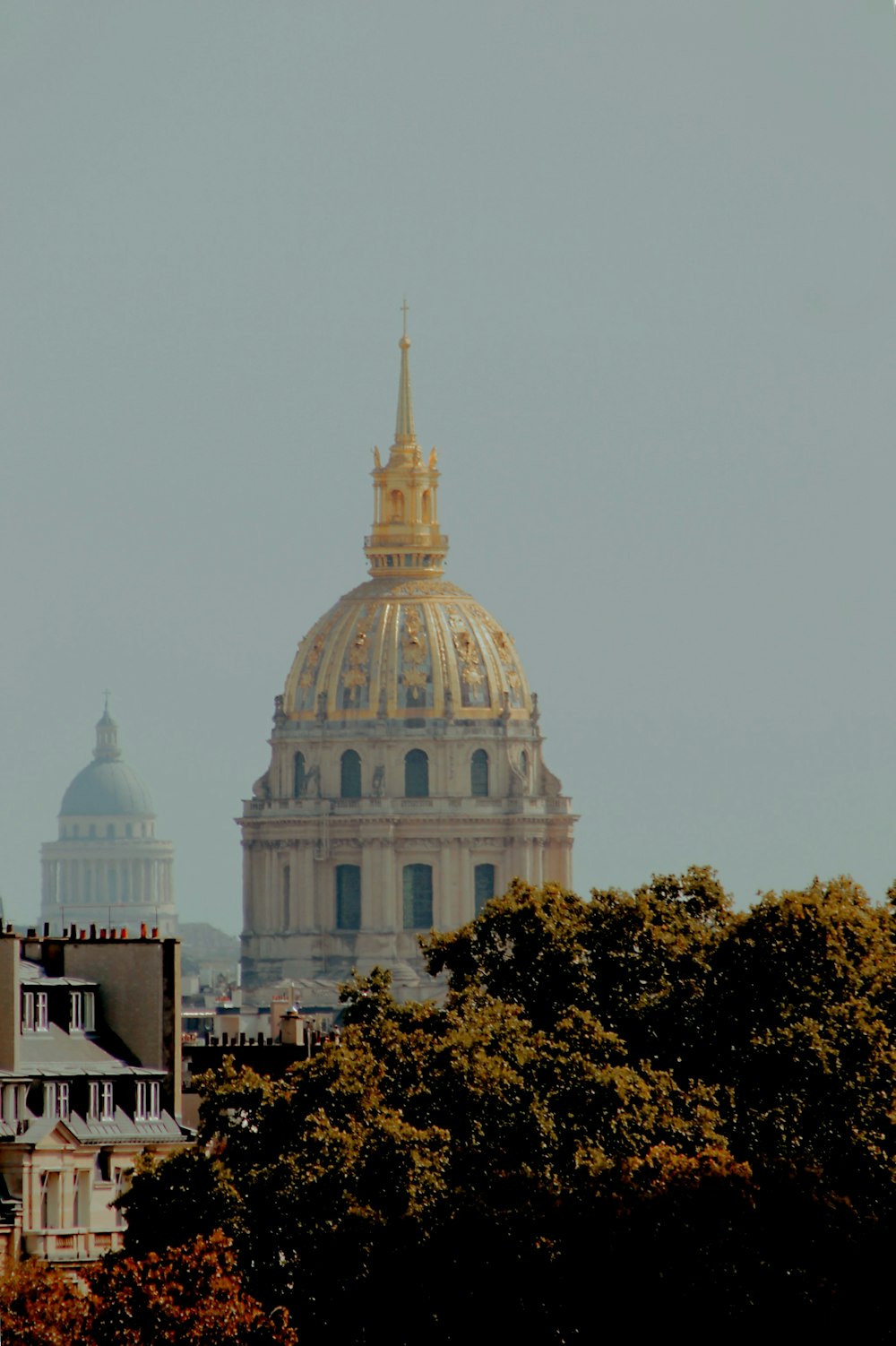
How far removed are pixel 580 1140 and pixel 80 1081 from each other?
8907 mm

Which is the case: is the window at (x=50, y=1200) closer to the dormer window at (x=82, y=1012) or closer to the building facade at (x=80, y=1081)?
the building facade at (x=80, y=1081)

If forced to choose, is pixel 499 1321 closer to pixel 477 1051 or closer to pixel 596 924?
pixel 477 1051

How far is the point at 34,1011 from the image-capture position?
280 feet

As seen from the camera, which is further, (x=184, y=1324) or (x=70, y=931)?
(x=70, y=931)

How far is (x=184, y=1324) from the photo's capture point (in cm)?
7038

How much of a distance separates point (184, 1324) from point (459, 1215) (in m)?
7.15

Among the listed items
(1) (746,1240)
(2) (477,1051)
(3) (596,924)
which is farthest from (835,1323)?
(3) (596,924)

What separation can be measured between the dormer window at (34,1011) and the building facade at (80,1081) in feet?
0.07

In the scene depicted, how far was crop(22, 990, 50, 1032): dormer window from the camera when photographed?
3339 inches

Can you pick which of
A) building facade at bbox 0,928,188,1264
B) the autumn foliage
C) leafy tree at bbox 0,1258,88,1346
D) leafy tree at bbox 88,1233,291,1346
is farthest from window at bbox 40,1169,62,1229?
leafy tree at bbox 88,1233,291,1346

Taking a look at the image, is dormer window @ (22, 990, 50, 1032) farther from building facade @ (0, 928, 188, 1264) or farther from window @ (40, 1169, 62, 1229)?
window @ (40, 1169, 62, 1229)

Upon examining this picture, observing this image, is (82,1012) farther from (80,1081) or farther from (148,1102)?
(80,1081)

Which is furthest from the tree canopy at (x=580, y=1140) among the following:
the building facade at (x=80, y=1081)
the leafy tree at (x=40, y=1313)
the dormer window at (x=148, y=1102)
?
the leafy tree at (x=40, y=1313)

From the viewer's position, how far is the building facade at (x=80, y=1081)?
3221 inches
